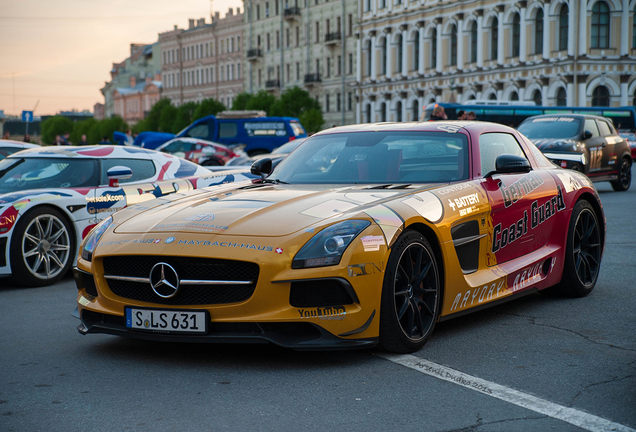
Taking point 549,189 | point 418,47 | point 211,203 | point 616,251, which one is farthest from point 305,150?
point 418,47

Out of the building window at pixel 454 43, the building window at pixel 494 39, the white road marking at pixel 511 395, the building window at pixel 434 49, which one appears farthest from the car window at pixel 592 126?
the building window at pixel 434 49

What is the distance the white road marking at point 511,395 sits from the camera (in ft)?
11.8

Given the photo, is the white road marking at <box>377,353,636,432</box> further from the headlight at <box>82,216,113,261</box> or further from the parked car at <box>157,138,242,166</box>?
the parked car at <box>157,138,242,166</box>

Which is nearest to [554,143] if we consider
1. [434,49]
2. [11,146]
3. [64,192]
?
[11,146]

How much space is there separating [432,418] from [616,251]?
624 centimetres

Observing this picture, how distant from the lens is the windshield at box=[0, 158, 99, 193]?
8.35 m

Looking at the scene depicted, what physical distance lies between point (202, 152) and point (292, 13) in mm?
64142

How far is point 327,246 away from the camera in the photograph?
4.48m

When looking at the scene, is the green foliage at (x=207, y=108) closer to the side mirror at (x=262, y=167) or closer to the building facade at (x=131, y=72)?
the building facade at (x=131, y=72)

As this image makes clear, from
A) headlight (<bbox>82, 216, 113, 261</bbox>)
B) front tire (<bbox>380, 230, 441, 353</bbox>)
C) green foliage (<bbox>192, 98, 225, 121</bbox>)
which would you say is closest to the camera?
front tire (<bbox>380, 230, 441, 353</bbox>)

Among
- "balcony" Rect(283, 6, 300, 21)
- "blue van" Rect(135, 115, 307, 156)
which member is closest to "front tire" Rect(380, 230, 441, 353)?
"blue van" Rect(135, 115, 307, 156)

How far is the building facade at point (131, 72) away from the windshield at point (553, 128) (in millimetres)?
119797

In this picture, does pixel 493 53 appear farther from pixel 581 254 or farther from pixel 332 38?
pixel 581 254

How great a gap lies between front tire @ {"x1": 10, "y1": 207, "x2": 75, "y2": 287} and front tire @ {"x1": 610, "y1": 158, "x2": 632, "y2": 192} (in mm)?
14885
